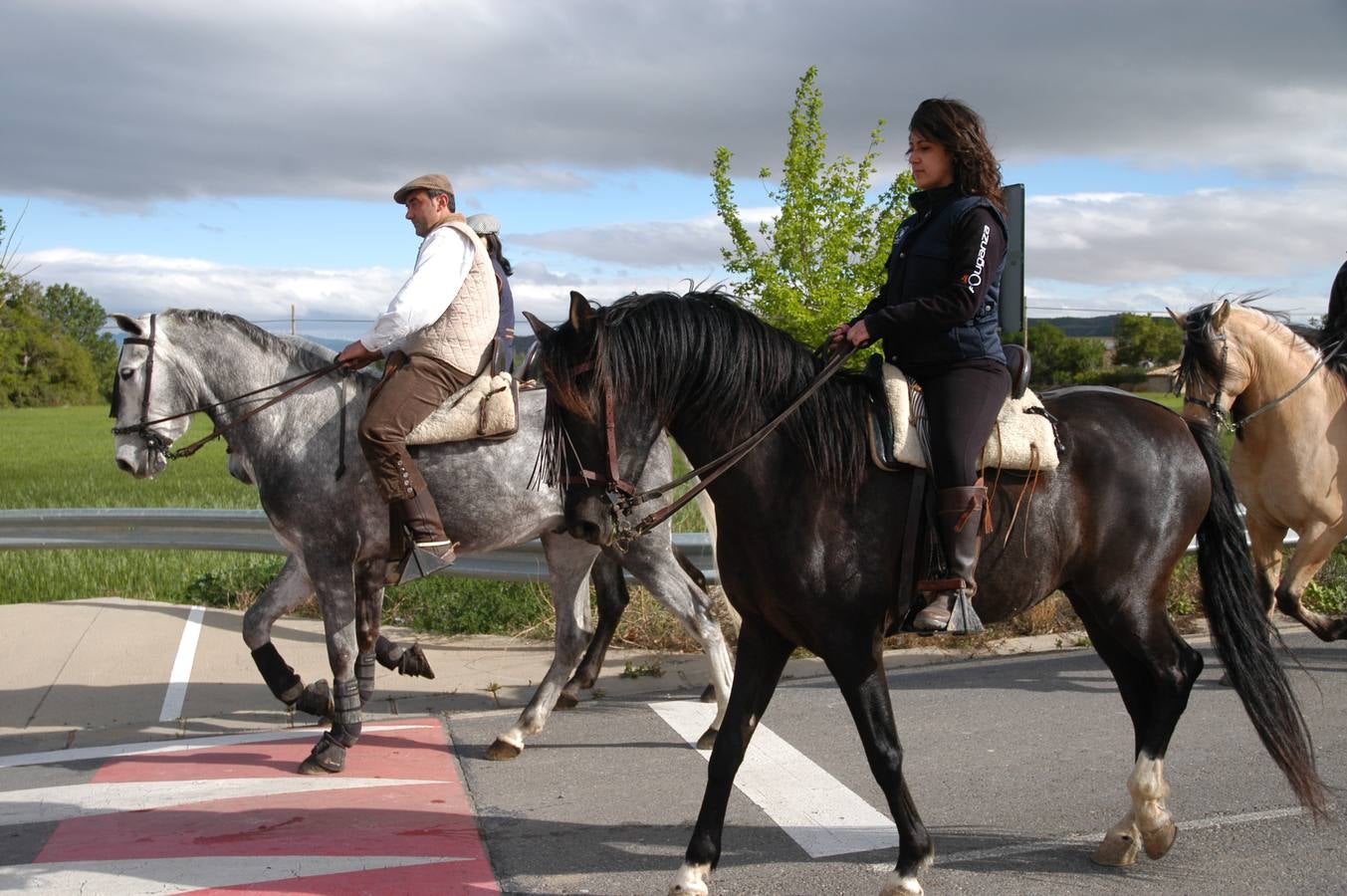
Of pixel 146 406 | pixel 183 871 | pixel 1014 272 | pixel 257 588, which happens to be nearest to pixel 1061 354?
pixel 1014 272

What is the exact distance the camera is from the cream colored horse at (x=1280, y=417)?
291 inches

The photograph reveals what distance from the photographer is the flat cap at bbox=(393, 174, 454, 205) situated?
609 cm

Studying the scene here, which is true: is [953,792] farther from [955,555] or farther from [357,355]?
[357,355]

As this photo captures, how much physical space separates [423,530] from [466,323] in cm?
108

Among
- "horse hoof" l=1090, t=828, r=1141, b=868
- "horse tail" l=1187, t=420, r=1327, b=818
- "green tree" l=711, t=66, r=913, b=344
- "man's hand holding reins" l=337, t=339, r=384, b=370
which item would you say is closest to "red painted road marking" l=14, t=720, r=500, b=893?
"man's hand holding reins" l=337, t=339, r=384, b=370

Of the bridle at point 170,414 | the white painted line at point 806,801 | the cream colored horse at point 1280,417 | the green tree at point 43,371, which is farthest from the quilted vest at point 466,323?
the green tree at point 43,371

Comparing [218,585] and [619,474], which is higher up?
[619,474]

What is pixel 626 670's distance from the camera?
25.9 feet

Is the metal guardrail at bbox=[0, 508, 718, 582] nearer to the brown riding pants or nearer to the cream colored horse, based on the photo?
the brown riding pants

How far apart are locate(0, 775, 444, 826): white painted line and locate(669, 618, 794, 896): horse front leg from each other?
1.95 metres

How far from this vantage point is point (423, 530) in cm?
609

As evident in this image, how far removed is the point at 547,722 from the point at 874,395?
336 cm

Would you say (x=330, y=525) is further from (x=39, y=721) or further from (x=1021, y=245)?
(x=1021, y=245)

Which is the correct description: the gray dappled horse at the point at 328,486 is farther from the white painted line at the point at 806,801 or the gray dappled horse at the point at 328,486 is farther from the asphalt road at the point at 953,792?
the asphalt road at the point at 953,792
